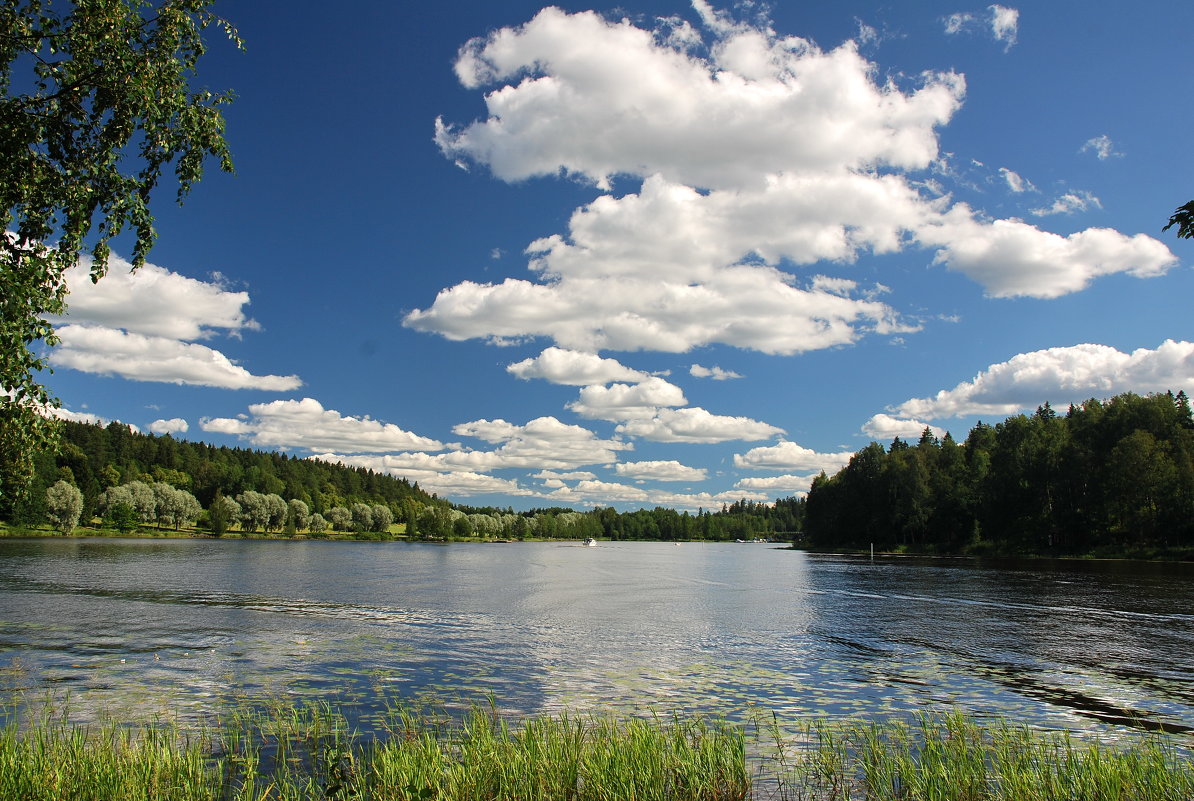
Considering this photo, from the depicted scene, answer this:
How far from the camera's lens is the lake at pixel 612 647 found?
2384cm

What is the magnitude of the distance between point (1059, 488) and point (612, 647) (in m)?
126

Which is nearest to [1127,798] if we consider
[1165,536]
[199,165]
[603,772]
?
[603,772]

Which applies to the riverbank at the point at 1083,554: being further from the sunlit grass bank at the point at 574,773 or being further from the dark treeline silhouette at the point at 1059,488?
the sunlit grass bank at the point at 574,773

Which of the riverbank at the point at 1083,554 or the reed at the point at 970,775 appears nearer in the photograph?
the reed at the point at 970,775

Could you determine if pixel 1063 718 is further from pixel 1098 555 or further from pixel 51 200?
pixel 1098 555

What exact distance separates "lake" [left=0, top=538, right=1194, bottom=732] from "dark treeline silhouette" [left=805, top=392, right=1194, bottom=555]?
4631 cm

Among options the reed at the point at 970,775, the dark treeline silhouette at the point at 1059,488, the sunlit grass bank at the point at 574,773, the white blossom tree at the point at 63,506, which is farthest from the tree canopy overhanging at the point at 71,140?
the white blossom tree at the point at 63,506

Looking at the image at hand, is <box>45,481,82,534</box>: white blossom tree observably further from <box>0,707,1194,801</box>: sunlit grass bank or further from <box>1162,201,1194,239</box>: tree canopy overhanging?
<box>1162,201,1194,239</box>: tree canopy overhanging

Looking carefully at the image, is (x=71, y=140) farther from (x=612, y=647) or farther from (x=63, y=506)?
Result: (x=63, y=506)

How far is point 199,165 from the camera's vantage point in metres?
19.2

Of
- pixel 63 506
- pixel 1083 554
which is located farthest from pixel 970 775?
pixel 63 506

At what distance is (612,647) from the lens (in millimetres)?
36000

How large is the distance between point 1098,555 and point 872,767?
138 m

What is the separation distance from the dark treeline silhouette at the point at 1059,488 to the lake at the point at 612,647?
46.3m
